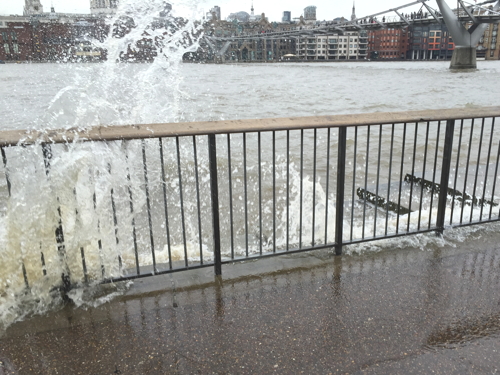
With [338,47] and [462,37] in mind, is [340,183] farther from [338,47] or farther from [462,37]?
[338,47]

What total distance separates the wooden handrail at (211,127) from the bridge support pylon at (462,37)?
6159 cm

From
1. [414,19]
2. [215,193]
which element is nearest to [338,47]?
[414,19]

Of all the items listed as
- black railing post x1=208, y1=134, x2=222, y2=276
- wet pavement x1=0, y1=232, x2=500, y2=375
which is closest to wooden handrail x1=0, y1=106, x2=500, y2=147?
black railing post x1=208, y1=134, x2=222, y2=276

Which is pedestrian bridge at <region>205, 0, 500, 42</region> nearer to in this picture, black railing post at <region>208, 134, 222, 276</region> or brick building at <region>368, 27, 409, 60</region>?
black railing post at <region>208, 134, 222, 276</region>

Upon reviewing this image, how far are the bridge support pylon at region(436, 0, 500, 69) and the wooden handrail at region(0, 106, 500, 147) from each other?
61591 mm

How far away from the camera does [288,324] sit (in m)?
2.84

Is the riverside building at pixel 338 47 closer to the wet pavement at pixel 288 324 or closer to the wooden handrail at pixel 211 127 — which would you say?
the wooden handrail at pixel 211 127

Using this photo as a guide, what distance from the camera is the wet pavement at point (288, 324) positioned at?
247cm

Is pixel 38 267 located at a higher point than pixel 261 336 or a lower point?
higher

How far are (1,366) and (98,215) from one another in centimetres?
113

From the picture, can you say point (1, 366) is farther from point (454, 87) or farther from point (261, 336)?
point (454, 87)

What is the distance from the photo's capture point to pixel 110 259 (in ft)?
11.1

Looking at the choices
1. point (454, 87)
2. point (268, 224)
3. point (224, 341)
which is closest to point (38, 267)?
point (224, 341)

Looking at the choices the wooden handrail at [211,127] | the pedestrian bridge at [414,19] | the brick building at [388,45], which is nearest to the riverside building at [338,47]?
the brick building at [388,45]
